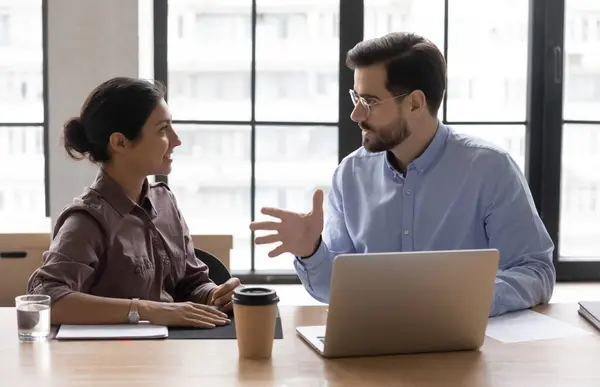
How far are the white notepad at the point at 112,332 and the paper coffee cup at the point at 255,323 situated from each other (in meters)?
0.21

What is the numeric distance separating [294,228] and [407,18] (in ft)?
5.55

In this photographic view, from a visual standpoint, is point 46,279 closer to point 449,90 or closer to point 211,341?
point 211,341

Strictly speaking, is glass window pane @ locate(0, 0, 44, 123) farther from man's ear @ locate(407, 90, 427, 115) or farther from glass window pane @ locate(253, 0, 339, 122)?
man's ear @ locate(407, 90, 427, 115)

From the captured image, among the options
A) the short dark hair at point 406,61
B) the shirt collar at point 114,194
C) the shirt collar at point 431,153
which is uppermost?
the short dark hair at point 406,61

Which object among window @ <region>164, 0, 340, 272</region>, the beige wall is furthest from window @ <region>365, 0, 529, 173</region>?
the beige wall

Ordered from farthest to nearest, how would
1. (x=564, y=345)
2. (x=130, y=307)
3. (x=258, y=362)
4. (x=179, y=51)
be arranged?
(x=179, y=51) < (x=130, y=307) < (x=564, y=345) < (x=258, y=362)

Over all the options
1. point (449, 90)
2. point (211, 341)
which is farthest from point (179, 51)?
point (211, 341)

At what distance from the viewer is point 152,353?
1600 millimetres

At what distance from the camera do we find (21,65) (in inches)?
131

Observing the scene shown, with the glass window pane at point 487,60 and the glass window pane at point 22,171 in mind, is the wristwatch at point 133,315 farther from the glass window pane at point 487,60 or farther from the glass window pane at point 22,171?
the glass window pane at point 487,60

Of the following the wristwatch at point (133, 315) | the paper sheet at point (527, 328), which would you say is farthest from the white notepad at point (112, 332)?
the paper sheet at point (527, 328)

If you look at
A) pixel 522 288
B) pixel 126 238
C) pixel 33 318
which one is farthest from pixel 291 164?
pixel 33 318

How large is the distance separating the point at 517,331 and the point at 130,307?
0.83 m

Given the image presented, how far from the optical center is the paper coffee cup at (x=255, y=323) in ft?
5.14
